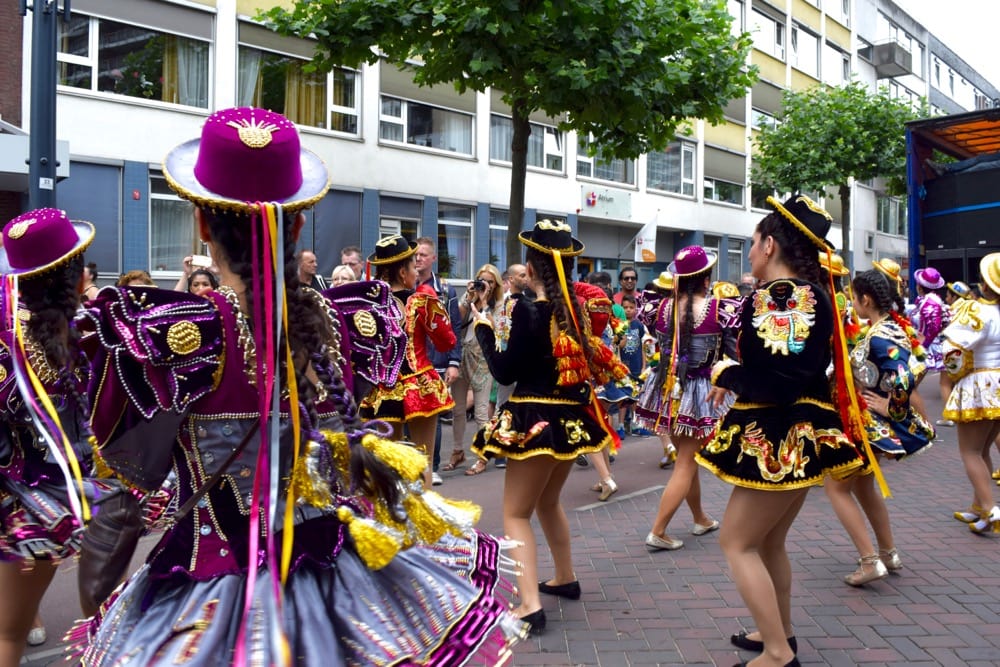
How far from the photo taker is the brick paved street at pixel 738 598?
13.9ft

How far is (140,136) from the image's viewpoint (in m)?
13.5

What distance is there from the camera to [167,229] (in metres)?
14.0

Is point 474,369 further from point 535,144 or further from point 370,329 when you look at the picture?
point 535,144

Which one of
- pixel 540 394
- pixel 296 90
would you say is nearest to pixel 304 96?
pixel 296 90

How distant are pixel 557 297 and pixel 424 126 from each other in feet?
47.1

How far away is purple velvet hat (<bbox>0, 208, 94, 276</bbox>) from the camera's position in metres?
3.17

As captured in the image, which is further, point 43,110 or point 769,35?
point 769,35

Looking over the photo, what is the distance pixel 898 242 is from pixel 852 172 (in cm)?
1493

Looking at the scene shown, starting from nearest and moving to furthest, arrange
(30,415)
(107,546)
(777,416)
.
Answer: (107,546), (30,415), (777,416)

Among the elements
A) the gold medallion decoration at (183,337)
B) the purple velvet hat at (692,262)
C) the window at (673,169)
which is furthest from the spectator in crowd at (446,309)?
the window at (673,169)

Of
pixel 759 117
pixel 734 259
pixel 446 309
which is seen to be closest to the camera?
pixel 446 309

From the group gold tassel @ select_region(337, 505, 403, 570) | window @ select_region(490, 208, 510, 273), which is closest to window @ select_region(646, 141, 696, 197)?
window @ select_region(490, 208, 510, 273)

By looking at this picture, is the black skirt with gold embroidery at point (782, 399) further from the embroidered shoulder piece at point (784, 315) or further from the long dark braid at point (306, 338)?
the long dark braid at point (306, 338)

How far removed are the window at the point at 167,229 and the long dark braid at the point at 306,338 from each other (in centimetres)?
1238
